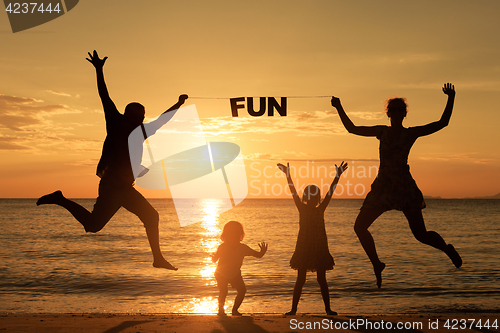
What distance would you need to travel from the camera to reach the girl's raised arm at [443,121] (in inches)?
195

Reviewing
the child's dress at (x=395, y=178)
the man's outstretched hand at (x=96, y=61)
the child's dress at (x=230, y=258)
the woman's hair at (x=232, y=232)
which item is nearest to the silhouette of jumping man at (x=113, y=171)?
the man's outstretched hand at (x=96, y=61)

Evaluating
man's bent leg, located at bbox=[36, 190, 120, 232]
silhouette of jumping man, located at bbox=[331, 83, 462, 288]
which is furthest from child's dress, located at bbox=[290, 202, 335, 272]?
man's bent leg, located at bbox=[36, 190, 120, 232]

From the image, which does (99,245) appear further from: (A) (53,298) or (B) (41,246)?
(A) (53,298)

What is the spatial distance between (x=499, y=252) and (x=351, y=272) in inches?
531

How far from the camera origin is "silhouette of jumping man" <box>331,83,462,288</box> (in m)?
4.86

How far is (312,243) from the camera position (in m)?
6.40

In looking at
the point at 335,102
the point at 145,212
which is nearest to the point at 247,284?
the point at 145,212

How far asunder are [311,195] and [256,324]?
2.04 m

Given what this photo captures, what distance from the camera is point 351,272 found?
57.0ft

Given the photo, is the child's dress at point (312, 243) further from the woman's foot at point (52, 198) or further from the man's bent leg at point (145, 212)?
the woman's foot at point (52, 198)

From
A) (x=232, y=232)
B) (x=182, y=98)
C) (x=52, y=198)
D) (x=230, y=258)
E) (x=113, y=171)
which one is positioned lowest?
(x=230, y=258)

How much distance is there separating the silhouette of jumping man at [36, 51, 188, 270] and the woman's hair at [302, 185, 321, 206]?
2.42 meters

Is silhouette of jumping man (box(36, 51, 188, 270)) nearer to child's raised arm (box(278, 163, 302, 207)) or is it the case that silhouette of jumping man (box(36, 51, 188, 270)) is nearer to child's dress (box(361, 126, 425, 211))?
child's raised arm (box(278, 163, 302, 207))

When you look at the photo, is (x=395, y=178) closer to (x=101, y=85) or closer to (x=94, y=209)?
(x=94, y=209)
